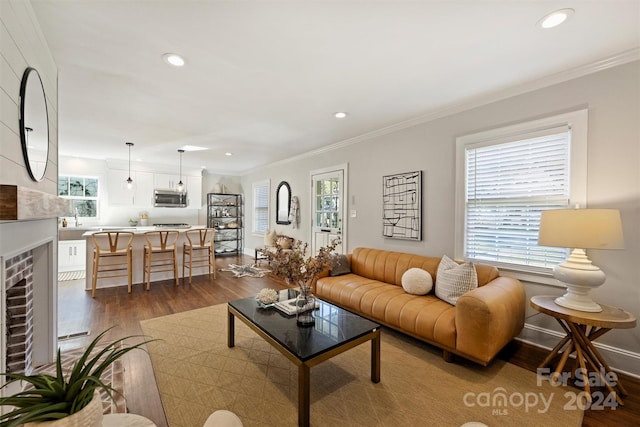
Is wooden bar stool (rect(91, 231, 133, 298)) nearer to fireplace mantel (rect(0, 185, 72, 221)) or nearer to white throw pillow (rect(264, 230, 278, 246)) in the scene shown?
white throw pillow (rect(264, 230, 278, 246))

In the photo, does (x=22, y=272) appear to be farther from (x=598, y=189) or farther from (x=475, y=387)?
(x=598, y=189)

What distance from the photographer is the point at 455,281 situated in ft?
8.92

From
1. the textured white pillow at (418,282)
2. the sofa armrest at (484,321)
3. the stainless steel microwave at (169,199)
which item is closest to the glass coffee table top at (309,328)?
the sofa armrest at (484,321)

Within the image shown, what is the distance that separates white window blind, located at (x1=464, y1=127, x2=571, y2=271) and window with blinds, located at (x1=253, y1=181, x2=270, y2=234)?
16.7ft

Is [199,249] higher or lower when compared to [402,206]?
lower

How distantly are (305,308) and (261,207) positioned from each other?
5468 mm

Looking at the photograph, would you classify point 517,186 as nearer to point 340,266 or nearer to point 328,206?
point 340,266

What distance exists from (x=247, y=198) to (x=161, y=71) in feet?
19.1

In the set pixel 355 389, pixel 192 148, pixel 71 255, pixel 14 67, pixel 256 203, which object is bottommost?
pixel 355 389

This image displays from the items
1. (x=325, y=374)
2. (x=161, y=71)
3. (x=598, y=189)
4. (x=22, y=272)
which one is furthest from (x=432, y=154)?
(x=22, y=272)

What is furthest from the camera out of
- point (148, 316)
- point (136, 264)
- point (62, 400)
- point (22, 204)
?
point (136, 264)

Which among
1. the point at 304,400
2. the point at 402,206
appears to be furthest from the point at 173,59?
the point at 402,206

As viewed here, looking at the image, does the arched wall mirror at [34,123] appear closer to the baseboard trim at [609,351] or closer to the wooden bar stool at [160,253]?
the wooden bar stool at [160,253]

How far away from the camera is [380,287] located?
3.26m
